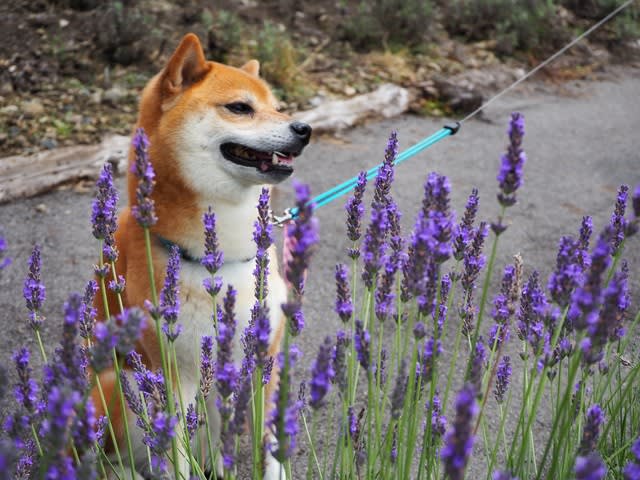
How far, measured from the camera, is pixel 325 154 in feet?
18.4

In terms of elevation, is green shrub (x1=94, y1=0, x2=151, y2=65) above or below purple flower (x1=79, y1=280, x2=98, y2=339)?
below

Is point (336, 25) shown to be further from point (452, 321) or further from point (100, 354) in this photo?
point (100, 354)

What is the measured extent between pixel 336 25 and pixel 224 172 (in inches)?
219

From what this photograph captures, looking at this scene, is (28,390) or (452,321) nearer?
(28,390)

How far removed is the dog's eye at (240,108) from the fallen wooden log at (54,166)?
2.18 metres

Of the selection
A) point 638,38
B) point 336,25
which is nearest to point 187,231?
point 336,25

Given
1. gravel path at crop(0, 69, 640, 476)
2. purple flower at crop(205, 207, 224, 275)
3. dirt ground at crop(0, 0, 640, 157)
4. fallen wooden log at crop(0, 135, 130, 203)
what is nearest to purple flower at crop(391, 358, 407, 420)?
purple flower at crop(205, 207, 224, 275)

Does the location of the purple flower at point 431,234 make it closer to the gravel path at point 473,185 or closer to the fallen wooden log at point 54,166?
the gravel path at point 473,185

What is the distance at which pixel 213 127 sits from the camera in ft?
8.20

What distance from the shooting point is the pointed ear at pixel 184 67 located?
2.49 metres

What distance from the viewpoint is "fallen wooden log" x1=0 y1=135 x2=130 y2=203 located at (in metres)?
4.54

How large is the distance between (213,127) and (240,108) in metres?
0.15

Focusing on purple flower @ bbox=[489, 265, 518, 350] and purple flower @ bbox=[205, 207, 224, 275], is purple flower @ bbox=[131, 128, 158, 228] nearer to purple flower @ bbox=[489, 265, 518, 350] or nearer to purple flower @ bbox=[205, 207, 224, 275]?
purple flower @ bbox=[205, 207, 224, 275]

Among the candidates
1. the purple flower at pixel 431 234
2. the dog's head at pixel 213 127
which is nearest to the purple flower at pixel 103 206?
the purple flower at pixel 431 234
